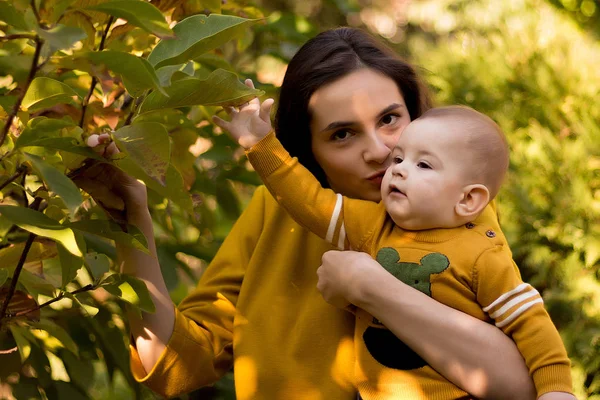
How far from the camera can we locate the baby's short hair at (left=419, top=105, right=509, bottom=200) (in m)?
1.57

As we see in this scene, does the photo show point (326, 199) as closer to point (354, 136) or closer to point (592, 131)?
point (354, 136)

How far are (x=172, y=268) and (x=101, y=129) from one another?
26.0 inches

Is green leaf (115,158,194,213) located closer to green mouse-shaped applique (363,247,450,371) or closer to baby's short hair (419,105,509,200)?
green mouse-shaped applique (363,247,450,371)

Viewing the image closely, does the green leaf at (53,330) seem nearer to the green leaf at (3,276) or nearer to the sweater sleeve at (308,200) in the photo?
the green leaf at (3,276)

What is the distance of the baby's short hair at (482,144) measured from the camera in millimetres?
1572

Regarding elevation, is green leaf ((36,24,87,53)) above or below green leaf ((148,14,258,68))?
above

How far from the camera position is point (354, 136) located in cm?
179

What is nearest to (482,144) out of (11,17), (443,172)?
(443,172)

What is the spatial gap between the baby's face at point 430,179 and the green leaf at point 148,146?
22.6 inches

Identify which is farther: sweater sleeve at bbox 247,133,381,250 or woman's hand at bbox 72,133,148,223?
sweater sleeve at bbox 247,133,381,250

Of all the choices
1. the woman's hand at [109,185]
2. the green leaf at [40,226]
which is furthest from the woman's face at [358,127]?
the green leaf at [40,226]

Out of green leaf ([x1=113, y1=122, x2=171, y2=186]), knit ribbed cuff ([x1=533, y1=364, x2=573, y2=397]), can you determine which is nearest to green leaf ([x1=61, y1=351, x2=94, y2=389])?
green leaf ([x1=113, y1=122, x2=171, y2=186])

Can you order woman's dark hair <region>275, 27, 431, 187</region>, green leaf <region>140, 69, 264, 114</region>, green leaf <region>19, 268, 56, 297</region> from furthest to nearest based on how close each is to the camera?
woman's dark hair <region>275, 27, 431, 187</region> < green leaf <region>19, 268, 56, 297</region> < green leaf <region>140, 69, 264, 114</region>

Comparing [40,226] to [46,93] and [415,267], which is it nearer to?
[46,93]
